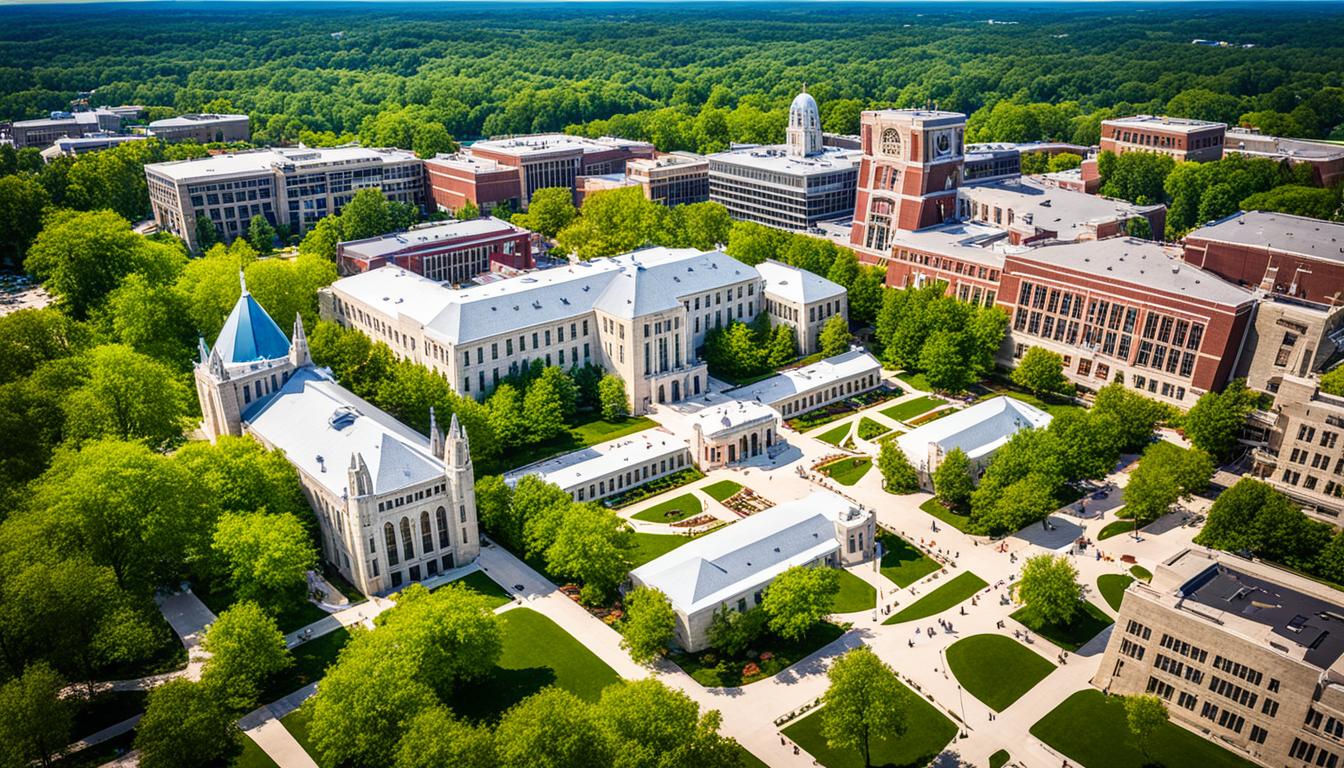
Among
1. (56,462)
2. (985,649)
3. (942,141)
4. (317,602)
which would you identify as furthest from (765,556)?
(942,141)

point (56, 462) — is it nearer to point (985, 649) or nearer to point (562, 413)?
point (562, 413)

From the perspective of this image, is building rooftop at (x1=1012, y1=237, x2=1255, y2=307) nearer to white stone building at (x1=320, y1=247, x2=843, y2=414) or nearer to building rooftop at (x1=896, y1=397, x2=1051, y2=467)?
building rooftop at (x1=896, y1=397, x2=1051, y2=467)

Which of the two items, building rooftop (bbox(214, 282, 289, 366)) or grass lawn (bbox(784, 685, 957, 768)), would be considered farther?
building rooftop (bbox(214, 282, 289, 366))

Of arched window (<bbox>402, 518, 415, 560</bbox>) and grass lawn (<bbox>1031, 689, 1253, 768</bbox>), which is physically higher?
arched window (<bbox>402, 518, 415, 560</bbox>)

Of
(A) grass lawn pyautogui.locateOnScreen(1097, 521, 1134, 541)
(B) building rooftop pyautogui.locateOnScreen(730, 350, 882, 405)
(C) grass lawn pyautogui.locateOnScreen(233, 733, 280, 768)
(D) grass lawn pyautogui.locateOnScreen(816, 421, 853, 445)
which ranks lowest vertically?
(C) grass lawn pyautogui.locateOnScreen(233, 733, 280, 768)

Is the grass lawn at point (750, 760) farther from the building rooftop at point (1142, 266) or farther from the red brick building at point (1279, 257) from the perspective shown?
the red brick building at point (1279, 257)

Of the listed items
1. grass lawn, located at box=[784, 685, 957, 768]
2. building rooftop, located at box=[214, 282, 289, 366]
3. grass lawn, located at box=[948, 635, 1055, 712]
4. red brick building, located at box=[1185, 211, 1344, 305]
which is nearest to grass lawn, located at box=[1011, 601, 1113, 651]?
grass lawn, located at box=[948, 635, 1055, 712]
